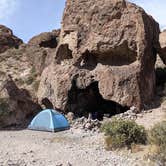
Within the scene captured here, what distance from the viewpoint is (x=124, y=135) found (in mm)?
13109

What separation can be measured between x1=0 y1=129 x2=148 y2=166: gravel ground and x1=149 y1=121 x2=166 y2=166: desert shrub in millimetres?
735

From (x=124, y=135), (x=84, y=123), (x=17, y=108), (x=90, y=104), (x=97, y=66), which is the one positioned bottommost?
(x=124, y=135)

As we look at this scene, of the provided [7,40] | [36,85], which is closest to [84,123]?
[36,85]

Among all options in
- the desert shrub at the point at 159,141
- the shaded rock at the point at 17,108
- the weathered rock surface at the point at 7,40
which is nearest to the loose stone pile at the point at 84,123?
the shaded rock at the point at 17,108

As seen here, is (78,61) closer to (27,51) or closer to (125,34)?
(125,34)

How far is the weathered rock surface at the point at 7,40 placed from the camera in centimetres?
3531

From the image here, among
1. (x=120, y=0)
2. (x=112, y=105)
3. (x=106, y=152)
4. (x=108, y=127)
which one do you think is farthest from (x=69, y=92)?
(x=106, y=152)

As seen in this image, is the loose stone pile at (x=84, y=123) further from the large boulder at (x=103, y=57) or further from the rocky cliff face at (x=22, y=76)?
the rocky cliff face at (x=22, y=76)

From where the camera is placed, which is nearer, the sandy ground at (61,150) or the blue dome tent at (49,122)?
the sandy ground at (61,150)

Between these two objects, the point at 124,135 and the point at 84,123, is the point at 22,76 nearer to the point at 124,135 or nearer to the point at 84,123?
the point at 84,123

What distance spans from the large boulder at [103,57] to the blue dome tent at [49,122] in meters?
1.85

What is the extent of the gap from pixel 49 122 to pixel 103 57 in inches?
182

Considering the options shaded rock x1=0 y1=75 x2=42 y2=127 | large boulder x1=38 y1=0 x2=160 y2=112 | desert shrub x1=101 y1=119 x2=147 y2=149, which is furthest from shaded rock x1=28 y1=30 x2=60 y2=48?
desert shrub x1=101 y1=119 x2=147 y2=149

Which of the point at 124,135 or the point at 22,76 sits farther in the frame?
the point at 22,76
